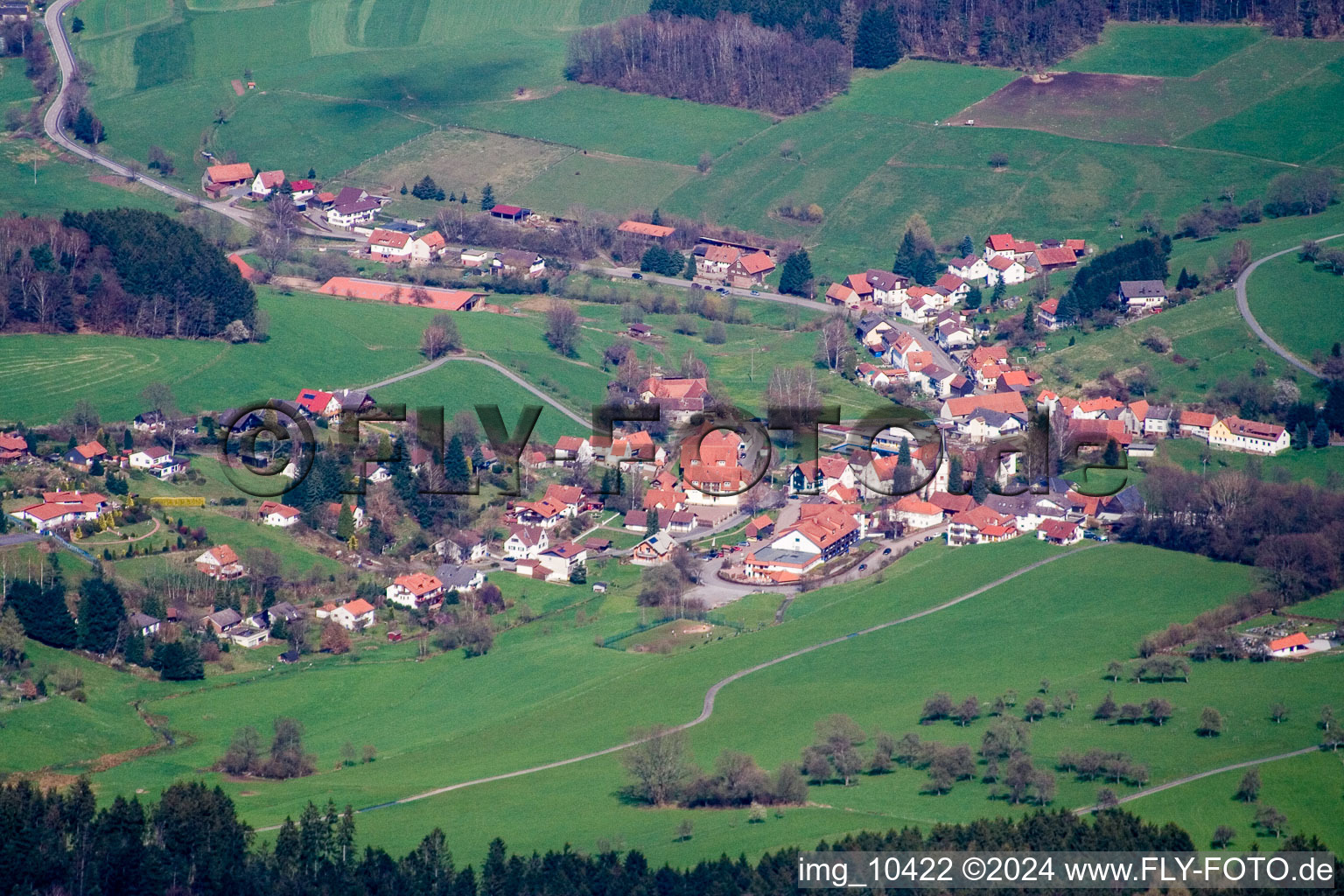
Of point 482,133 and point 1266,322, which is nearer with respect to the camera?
point 1266,322

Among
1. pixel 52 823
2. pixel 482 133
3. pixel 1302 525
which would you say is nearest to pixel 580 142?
pixel 482 133

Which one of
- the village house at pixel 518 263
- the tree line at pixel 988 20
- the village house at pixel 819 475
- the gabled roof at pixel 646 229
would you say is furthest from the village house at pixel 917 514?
the tree line at pixel 988 20

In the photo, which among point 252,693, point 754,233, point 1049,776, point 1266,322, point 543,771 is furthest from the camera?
point 754,233

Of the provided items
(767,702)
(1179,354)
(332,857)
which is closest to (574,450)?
(767,702)

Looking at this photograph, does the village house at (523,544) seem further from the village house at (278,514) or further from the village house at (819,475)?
the village house at (819,475)

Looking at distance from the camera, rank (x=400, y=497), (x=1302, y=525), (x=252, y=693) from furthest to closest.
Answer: (x=400, y=497)
(x=1302, y=525)
(x=252, y=693)

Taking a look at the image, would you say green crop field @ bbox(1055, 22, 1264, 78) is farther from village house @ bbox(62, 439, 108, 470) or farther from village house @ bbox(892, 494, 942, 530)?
village house @ bbox(62, 439, 108, 470)

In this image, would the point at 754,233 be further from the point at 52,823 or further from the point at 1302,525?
the point at 52,823
